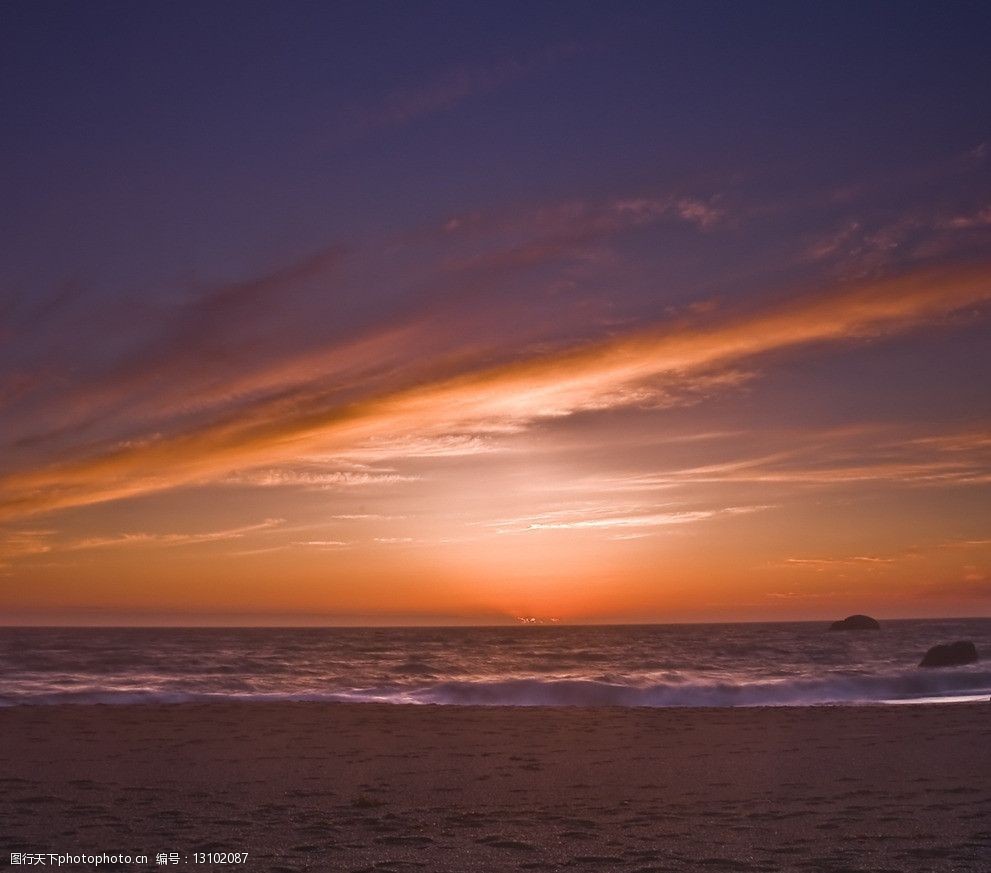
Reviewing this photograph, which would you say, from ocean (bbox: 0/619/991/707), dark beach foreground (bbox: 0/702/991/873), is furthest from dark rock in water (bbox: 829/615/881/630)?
dark beach foreground (bbox: 0/702/991/873)

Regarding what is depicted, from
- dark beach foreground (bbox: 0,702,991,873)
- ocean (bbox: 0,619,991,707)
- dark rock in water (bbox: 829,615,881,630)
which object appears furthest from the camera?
dark rock in water (bbox: 829,615,881,630)

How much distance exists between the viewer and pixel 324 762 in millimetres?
13383

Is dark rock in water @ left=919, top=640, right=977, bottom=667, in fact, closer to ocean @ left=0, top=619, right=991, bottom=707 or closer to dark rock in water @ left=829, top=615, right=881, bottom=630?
ocean @ left=0, top=619, right=991, bottom=707

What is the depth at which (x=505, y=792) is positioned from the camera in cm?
1112

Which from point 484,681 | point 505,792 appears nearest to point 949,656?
point 484,681

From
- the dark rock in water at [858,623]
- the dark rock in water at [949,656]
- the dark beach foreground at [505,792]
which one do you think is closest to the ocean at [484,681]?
the dark rock in water at [949,656]

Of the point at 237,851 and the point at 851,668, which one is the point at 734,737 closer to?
the point at 237,851

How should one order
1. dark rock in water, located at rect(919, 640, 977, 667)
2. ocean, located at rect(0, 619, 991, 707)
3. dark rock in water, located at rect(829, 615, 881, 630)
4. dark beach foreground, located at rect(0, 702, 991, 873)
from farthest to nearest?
dark rock in water, located at rect(829, 615, 881, 630) → dark rock in water, located at rect(919, 640, 977, 667) → ocean, located at rect(0, 619, 991, 707) → dark beach foreground, located at rect(0, 702, 991, 873)

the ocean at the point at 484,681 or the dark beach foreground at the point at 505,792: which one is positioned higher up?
the dark beach foreground at the point at 505,792

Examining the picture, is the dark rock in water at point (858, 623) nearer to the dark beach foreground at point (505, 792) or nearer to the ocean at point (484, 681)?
the ocean at point (484, 681)

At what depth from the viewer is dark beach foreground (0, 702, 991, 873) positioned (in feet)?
26.6

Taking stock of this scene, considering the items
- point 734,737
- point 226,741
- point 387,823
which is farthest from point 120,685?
point 387,823

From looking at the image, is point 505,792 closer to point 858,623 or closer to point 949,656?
point 949,656

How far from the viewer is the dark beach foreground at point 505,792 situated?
8117 mm
